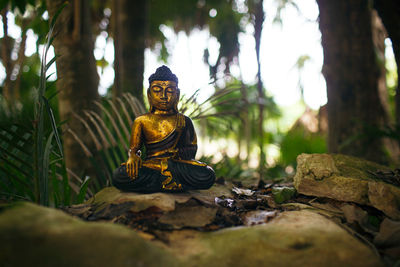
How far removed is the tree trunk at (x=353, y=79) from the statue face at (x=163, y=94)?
8.44ft

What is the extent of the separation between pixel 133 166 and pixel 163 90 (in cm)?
70

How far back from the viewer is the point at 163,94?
2.45 m

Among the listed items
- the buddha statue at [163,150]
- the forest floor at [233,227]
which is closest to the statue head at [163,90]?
the buddha statue at [163,150]

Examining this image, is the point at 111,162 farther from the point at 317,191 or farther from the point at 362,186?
the point at 362,186

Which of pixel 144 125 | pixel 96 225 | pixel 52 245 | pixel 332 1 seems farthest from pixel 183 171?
pixel 332 1

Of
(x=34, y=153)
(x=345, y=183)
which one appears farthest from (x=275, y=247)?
(x=34, y=153)

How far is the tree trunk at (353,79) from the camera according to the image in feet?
12.8

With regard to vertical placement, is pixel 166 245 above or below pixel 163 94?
below

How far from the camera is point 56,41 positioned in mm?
3193

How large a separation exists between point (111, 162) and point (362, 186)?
7.15 ft

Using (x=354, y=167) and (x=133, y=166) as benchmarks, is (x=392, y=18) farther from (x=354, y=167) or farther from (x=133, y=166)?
(x=133, y=166)

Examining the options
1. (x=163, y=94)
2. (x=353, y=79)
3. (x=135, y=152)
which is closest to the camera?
(x=135, y=152)

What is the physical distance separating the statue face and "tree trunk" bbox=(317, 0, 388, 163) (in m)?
2.57

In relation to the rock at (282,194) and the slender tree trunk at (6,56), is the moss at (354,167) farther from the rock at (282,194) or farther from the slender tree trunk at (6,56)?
the slender tree trunk at (6,56)
